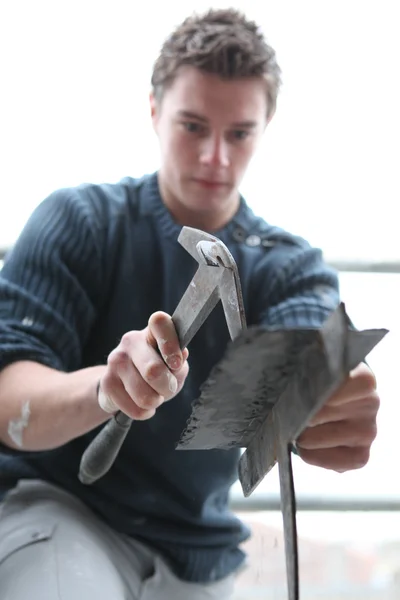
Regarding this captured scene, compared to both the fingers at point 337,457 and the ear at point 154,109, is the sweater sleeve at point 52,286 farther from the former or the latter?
the fingers at point 337,457

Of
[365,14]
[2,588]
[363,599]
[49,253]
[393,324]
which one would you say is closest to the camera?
[2,588]

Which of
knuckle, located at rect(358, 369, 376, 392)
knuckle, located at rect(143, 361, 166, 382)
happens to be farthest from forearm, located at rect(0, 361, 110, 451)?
knuckle, located at rect(358, 369, 376, 392)

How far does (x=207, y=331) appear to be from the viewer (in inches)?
32.1

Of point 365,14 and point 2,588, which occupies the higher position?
point 365,14

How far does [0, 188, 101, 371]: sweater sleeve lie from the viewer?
0.73m

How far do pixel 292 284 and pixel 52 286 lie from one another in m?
0.27

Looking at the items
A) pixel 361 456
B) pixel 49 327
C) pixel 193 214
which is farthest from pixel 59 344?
pixel 361 456

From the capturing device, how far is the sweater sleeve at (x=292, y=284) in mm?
808

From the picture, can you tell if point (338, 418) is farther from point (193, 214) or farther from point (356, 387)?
point (193, 214)

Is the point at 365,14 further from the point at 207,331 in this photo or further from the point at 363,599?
the point at 363,599

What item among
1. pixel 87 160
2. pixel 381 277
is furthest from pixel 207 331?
pixel 87 160

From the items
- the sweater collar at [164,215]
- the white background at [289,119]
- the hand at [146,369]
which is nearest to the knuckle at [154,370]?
the hand at [146,369]

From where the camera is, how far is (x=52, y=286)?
754 mm

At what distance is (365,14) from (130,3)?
46 cm
